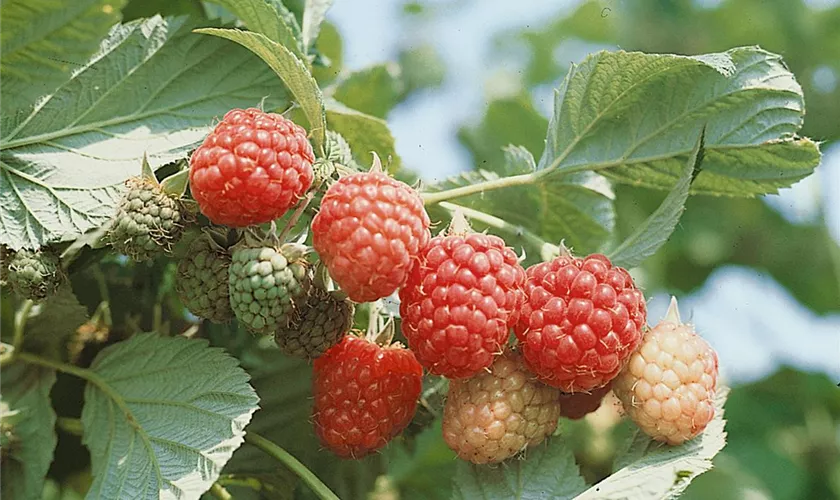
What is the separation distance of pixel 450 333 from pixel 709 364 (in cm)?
40

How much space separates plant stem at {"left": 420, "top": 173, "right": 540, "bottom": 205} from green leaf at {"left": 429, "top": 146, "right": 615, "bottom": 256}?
0.02 metres

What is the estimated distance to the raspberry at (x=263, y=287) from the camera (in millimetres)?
1167

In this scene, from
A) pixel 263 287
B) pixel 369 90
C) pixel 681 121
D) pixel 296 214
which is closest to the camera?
pixel 263 287

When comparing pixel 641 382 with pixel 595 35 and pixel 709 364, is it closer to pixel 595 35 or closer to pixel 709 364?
pixel 709 364

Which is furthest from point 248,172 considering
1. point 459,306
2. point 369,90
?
point 369,90

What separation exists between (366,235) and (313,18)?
0.63m

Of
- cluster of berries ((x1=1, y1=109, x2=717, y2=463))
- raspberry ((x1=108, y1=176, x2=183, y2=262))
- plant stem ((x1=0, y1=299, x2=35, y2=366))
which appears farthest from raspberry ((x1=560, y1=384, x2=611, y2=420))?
plant stem ((x1=0, y1=299, x2=35, y2=366))

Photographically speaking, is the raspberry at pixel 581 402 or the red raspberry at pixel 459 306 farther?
the raspberry at pixel 581 402

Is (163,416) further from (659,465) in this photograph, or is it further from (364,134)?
(659,465)

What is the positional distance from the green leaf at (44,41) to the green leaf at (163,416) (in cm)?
41

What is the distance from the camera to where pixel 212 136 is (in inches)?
48.2

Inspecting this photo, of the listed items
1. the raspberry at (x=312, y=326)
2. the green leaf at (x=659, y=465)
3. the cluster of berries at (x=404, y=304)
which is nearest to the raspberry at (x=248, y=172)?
the cluster of berries at (x=404, y=304)

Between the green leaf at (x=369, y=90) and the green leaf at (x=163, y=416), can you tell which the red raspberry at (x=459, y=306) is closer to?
the green leaf at (x=163, y=416)

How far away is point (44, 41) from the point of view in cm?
130
